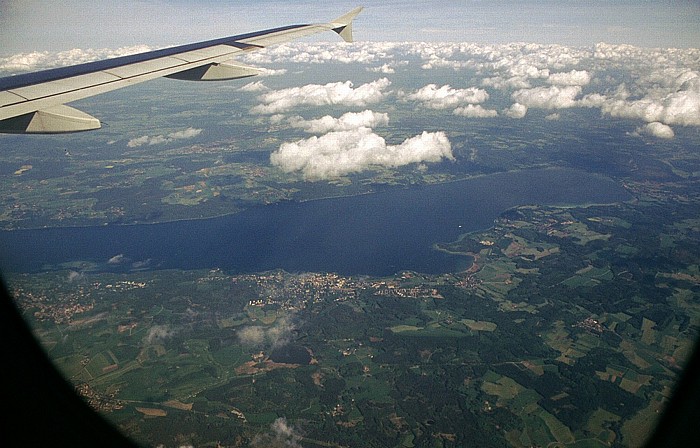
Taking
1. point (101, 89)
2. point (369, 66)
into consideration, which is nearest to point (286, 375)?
point (101, 89)

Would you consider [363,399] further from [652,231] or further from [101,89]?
[652,231]

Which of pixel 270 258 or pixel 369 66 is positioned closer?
pixel 270 258

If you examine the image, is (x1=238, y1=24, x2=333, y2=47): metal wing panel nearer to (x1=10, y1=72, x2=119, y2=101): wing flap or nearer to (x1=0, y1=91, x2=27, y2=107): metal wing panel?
(x1=10, y1=72, x2=119, y2=101): wing flap

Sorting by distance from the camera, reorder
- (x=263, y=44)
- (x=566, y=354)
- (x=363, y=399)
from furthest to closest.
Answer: (x=566, y=354)
(x=363, y=399)
(x=263, y=44)

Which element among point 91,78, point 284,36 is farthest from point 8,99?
point 284,36

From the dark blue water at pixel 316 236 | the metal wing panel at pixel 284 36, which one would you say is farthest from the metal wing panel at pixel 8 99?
the dark blue water at pixel 316 236

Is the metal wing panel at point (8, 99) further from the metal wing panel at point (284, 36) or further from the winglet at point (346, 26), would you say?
the winglet at point (346, 26)
